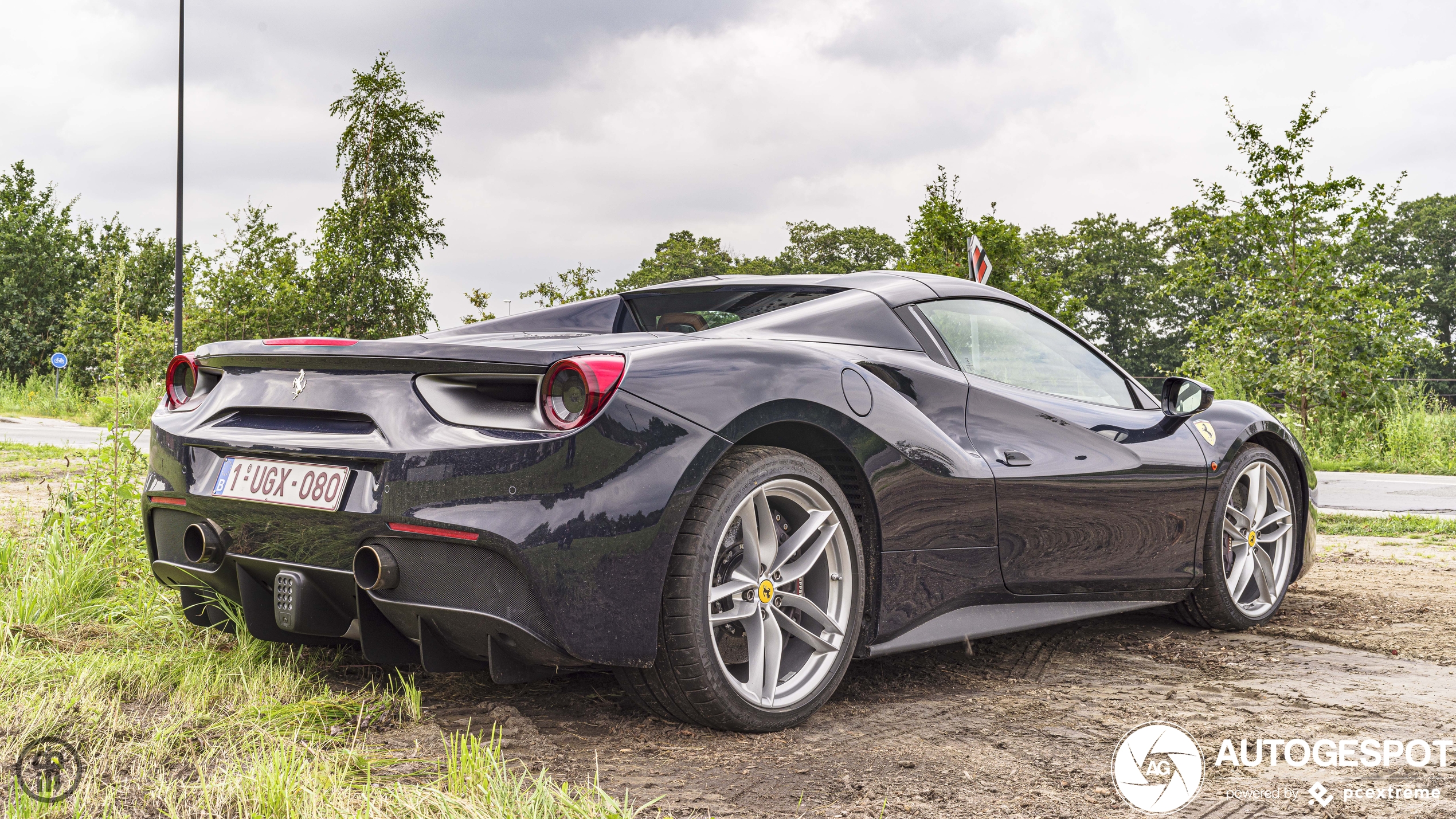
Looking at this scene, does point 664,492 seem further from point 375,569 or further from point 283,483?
point 283,483

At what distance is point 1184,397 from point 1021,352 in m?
0.90

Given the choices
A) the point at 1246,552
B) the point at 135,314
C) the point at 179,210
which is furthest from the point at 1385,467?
the point at 135,314

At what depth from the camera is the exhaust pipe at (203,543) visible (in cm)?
268

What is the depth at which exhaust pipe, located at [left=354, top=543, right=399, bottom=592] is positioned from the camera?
2.36 metres

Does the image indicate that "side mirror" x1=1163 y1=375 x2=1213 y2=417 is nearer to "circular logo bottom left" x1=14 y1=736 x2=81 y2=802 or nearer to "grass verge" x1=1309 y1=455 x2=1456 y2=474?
"circular logo bottom left" x1=14 y1=736 x2=81 y2=802

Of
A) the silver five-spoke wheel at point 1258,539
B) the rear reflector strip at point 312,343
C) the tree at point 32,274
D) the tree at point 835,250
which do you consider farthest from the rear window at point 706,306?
the tree at point 835,250

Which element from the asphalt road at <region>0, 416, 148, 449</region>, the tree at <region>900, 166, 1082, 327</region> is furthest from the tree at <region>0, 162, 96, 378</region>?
the tree at <region>900, 166, 1082, 327</region>

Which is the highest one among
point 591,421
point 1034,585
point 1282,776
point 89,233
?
point 89,233

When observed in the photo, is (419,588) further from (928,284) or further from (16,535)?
(16,535)

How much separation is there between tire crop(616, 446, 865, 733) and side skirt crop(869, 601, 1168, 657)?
0.21m

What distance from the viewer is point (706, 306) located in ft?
11.6

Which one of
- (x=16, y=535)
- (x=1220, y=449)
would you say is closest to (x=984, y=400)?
(x=1220, y=449)

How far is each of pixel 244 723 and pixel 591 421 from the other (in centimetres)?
116

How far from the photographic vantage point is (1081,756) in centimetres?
256
